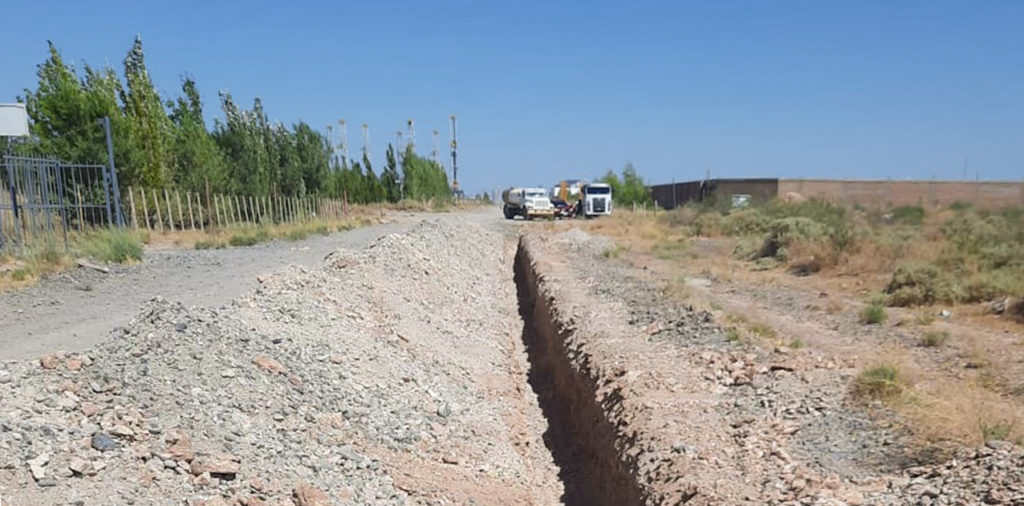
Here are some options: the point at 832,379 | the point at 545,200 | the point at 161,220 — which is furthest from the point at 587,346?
the point at 545,200

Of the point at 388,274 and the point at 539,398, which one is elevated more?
the point at 388,274

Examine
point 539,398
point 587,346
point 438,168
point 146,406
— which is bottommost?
point 539,398

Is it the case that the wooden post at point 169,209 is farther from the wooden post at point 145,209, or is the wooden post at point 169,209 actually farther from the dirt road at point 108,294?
the dirt road at point 108,294

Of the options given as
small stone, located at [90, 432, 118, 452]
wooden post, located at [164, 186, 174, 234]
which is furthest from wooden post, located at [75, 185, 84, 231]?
small stone, located at [90, 432, 118, 452]

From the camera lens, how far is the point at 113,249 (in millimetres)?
13023

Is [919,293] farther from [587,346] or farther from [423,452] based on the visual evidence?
[423,452]

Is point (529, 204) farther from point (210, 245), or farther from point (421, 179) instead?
point (210, 245)

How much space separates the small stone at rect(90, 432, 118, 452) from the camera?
4094mm

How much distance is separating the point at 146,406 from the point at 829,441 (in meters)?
5.13

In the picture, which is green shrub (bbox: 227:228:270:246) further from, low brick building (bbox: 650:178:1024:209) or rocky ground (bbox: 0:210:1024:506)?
low brick building (bbox: 650:178:1024:209)

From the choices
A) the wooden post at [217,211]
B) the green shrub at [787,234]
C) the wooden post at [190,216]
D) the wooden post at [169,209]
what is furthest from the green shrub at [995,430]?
the wooden post at [217,211]

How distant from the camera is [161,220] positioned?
21625 mm

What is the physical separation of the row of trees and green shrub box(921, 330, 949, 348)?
20.1m

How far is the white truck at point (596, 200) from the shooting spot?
42.5 m
